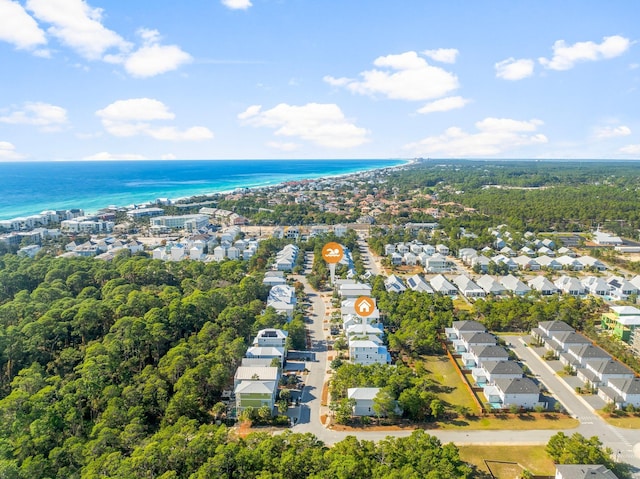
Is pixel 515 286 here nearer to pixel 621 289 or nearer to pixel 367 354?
pixel 621 289

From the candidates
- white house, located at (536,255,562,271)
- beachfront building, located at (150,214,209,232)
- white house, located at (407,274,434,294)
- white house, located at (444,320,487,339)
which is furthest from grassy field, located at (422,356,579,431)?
beachfront building, located at (150,214,209,232)

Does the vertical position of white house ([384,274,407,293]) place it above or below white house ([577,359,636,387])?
above

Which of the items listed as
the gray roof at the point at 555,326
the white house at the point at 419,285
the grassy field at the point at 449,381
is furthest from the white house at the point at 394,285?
the gray roof at the point at 555,326

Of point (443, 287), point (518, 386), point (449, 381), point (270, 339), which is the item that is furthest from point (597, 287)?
point (270, 339)

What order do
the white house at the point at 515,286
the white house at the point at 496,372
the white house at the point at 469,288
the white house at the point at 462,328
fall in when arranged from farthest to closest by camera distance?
the white house at the point at 515,286, the white house at the point at 469,288, the white house at the point at 462,328, the white house at the point at 496,372

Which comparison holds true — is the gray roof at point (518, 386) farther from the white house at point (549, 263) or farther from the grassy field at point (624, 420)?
the white house at point (549, 263)

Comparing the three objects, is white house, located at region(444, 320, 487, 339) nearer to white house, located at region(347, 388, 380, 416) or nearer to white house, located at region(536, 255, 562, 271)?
white house, located at region(347, 388, 380, 416)

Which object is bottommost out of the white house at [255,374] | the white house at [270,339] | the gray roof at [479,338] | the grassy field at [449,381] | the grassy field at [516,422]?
the grassy field at [516,422]
